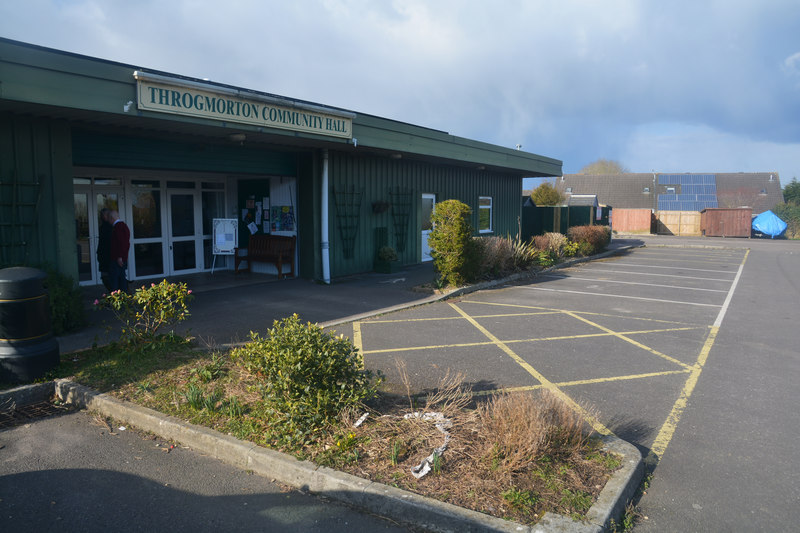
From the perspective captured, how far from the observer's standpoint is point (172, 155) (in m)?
11.0

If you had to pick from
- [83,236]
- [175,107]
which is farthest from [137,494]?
[83,236]

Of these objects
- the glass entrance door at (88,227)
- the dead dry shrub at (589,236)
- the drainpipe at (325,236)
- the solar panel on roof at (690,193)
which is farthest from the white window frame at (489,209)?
the solar panel on roof at (690,193)

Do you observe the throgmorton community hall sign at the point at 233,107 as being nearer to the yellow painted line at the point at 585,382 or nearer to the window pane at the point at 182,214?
the window pane at the point at 182,214

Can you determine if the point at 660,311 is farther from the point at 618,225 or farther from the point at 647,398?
the point at 618,225

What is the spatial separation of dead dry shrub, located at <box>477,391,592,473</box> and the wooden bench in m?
9.76

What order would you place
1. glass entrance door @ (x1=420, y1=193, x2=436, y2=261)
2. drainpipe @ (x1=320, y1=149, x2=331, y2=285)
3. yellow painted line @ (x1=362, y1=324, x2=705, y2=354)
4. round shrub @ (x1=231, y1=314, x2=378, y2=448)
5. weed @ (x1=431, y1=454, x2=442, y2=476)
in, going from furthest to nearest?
glass entrance door @ (x1=420, y1=193, x2=436, y2=261) < drainpipe @ (x1=320, y1=149, x2=331, y2=285) < yellow painted line @ (x1=362, y1=324, x2=705, y2=354) < round shrub @ (x1=231, y1=314, x2=378, y2=448) < weed @ (x1=431, y1=454, x2=442, y2=476)

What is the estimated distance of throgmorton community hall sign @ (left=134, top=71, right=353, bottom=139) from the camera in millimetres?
8297

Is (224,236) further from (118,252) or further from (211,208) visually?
(118,252)

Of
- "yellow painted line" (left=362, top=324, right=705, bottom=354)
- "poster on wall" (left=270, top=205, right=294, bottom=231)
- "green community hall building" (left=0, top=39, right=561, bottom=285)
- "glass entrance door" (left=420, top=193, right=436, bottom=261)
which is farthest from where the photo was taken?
"glass entrance door" (left=420, top=193, right=436, bottom=261)

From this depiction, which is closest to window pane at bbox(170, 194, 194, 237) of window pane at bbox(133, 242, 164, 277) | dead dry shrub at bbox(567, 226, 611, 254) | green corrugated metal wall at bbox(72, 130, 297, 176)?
window pane at bbox(133, 242, 164, 277)

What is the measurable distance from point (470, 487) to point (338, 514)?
910 millimetres

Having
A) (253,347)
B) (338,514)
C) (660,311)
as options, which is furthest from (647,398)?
(660,311)

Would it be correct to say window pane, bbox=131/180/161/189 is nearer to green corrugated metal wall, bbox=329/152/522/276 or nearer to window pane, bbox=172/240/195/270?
window pane, bbox=172/240/195/270

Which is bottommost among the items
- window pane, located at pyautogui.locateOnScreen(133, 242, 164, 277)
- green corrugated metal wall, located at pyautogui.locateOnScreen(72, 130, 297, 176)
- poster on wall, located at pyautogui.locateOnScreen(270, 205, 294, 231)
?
window pane, located at pyautogui.locateOnScreen(133, 242, 164, 277)
